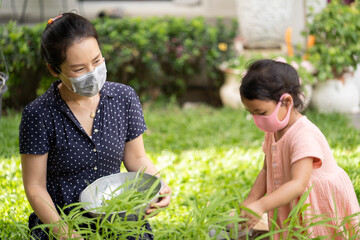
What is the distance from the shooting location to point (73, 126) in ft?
7.17

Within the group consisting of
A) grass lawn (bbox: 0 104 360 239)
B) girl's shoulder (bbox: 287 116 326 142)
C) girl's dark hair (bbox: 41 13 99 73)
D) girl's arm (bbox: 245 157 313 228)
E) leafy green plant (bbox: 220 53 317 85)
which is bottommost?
grass lawn (bbox: 0 104 360 239)

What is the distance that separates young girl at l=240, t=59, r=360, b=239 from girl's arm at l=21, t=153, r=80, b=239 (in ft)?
2.67

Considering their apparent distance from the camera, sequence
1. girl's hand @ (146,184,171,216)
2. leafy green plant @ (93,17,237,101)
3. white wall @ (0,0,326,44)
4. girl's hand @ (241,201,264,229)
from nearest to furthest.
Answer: girl's hand @ (241,201,264,229) < girl's hand @ (146,184,171,216) < leafy green plant @ (93,17,237,101) < white wall @ (0,0,326,44)

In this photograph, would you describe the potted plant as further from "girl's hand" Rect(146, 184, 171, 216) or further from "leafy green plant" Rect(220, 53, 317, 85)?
"girl's hand" Rect(146, 184, 171, 216)

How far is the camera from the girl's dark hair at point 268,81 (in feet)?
6.29

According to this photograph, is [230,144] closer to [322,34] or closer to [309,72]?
[309,72]

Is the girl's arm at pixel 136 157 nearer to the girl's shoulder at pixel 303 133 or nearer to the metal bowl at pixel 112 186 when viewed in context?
the metal bowl at pixel 112 186

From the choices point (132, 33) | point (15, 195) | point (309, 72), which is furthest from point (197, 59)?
point (15, 195)

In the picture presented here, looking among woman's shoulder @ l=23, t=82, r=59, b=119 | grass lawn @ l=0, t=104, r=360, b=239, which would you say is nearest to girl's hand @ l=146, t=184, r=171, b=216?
grass lawn @ l=0, t=104, r=360, b=239

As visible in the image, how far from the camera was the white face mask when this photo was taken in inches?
81.3

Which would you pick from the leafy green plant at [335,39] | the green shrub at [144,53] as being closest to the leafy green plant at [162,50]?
the green shrub at [144,53]

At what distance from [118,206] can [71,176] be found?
17.3 inches

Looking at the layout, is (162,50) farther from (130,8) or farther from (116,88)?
(116,88)

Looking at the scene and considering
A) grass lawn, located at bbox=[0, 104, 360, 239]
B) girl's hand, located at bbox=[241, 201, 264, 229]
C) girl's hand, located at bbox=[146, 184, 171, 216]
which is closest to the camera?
girl's hand, located at bbox=[241, 201, 264, 229]
